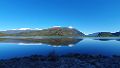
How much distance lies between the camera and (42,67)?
1797cm

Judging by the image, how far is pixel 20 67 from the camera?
18078mm

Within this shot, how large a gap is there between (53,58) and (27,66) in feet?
16.2

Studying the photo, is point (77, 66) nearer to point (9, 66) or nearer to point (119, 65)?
point (119, 65)

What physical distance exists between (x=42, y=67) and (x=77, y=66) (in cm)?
323

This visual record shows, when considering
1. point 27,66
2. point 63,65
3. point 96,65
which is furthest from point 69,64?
point 27,66

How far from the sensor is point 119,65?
19.1m

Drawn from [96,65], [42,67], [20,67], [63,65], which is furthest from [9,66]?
[96,65]

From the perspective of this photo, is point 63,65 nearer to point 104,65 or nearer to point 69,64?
point 69,64

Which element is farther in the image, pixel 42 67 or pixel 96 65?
pixel 96 65

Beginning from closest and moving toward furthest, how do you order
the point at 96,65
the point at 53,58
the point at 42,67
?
the point at 42,67 → the point at 96,65 → the point at 53,58

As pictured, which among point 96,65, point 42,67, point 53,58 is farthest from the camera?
point 53,58

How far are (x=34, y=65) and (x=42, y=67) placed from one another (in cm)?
121

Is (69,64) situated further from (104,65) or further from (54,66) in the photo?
(104,65)

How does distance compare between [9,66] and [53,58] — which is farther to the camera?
[53,58]
